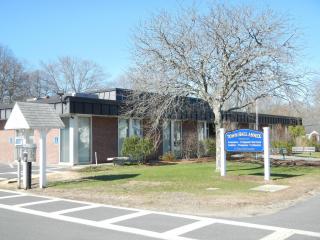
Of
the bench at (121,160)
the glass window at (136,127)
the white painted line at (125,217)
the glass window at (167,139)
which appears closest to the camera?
the white painted line at (125,217)

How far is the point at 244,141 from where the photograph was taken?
1798cm

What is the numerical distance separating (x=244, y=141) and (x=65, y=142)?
40.1ft

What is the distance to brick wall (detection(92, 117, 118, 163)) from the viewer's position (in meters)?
26.4

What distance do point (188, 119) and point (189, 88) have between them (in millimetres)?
12386

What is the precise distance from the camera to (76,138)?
25453 millimetres

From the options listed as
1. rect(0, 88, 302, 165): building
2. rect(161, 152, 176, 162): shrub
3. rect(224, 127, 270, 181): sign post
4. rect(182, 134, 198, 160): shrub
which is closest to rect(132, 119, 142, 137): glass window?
rect(0, 88, 302, 165): building

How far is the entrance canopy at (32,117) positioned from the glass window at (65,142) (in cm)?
903

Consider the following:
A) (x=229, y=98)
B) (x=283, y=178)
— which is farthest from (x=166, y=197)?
(x=229, y=98)

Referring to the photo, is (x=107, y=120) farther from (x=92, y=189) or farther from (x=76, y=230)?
(x=76, y=230)

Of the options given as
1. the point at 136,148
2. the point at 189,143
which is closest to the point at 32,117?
the point at 136,148

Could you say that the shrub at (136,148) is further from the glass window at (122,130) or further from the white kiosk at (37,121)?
the white kiosk at (37,121)

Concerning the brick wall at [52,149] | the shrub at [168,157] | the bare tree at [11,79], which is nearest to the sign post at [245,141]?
the shrub at [168,157]

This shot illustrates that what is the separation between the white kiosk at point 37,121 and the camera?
52.0ft

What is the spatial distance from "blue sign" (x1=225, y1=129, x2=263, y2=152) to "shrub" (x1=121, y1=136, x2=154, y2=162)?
8283mm
